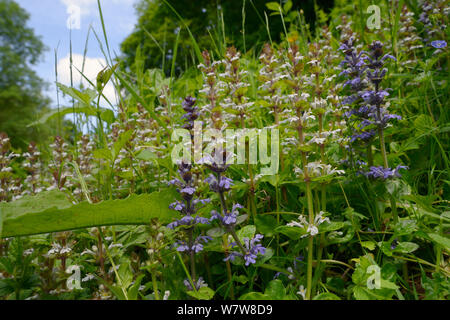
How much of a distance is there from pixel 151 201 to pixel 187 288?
418 mm

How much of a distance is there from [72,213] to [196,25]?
52.0 feet

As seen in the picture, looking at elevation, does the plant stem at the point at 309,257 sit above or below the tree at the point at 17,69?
below

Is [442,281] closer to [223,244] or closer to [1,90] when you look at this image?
[223,244]

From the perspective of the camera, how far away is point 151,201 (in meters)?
1.42

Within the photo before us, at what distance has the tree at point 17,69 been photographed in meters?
25.0

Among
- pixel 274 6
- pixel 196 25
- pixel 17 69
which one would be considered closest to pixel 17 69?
pixel 17 69

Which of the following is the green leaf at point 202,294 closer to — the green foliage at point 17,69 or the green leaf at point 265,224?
the green leaf at point 265,224

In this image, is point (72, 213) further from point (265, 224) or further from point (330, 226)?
point (330, 226)

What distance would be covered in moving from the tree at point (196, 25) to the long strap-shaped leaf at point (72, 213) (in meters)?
3.29

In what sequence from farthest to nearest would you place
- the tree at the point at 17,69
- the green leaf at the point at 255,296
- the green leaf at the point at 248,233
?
the tree at the point at 17,69, the green leaf at the point at 248,233, the green leaf at the point at 255,296

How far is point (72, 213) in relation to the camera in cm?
127

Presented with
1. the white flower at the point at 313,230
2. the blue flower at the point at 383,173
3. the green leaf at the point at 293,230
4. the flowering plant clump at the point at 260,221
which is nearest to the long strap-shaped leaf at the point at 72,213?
the flowering plant clump at the point at 260,221
